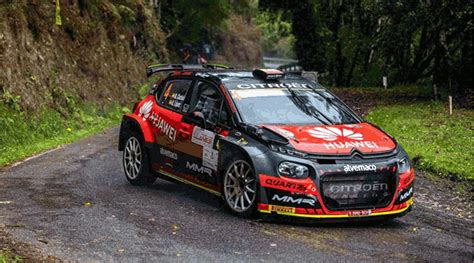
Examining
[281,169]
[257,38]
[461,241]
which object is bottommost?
[257,38]

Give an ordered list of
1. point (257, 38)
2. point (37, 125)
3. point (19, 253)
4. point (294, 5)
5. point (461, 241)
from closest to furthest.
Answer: point (19, 253)
point (461, 241)
point (37, 125)
point (294, 5)
point (257, 38)

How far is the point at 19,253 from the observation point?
7527 millimetres

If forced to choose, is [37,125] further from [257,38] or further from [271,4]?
[257,38]

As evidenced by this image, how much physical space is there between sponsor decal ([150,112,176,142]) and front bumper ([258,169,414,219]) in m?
2.28

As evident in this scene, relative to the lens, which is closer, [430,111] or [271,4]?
[430,111]

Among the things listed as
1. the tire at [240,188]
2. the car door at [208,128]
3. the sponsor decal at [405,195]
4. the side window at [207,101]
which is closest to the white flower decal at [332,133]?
the sponsor decal at [405,195]

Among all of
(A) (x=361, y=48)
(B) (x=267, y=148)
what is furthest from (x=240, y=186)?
(A) (x=361, y=48)

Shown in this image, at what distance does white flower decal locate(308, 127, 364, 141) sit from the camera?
927cm

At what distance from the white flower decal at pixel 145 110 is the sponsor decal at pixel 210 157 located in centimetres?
188

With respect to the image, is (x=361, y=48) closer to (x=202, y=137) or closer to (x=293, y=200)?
(x=202, y=137)

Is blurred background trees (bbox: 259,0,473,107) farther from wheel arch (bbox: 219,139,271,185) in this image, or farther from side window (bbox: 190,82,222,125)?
wheel arch (bbox: 219,139,271,185)

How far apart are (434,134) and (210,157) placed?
28.9ft

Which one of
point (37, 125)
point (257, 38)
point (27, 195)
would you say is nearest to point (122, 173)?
point (27, 195)

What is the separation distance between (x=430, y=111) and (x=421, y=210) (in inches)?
484
